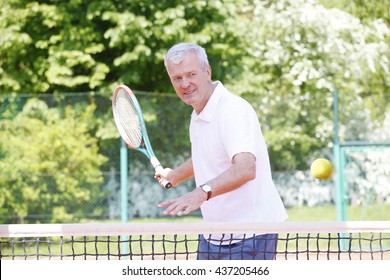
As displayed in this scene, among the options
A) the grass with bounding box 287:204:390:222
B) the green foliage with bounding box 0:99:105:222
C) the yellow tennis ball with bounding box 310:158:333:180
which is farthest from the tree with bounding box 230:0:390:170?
the yellow tennis ball with bounding box 310:158:333:180

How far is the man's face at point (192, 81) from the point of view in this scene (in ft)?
11.4

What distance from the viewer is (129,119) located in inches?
192

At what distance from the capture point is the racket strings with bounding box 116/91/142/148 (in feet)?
15.8

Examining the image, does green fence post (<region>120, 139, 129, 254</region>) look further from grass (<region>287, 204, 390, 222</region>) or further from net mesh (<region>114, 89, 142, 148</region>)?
net mesh (<region>114, 89, 142, 148</region>)

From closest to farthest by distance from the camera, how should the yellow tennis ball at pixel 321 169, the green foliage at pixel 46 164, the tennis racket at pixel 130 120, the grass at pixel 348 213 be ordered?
the tennis racket at pixel 130 120
the yellow tennis ball at pixel 321 169
the green foliage at pixel 46 164
the grass at pixel 348 213

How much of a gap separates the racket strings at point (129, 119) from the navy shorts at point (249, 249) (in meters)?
1.34

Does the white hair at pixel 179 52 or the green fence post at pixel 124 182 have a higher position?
the white hair at pixel 179 52

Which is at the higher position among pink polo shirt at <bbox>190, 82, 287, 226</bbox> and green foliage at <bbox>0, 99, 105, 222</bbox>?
pink polo shirt at <bbox>190, 82, 287, 226</bbox>

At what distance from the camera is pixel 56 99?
31.7 ft

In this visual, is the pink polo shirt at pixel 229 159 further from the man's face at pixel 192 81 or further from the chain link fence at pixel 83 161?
the chain link fence at pixel 83 161

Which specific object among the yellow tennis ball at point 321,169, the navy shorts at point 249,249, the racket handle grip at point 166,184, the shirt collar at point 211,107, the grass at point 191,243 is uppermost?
the shirt collar at point 211,107

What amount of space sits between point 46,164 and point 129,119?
4.60 m

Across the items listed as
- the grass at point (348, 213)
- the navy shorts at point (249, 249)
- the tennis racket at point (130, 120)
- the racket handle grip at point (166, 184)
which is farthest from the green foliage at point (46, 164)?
the navy shorts at point (249, 249)

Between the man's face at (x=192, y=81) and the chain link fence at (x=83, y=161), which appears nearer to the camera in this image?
the man's face at (x=192, y=81)
